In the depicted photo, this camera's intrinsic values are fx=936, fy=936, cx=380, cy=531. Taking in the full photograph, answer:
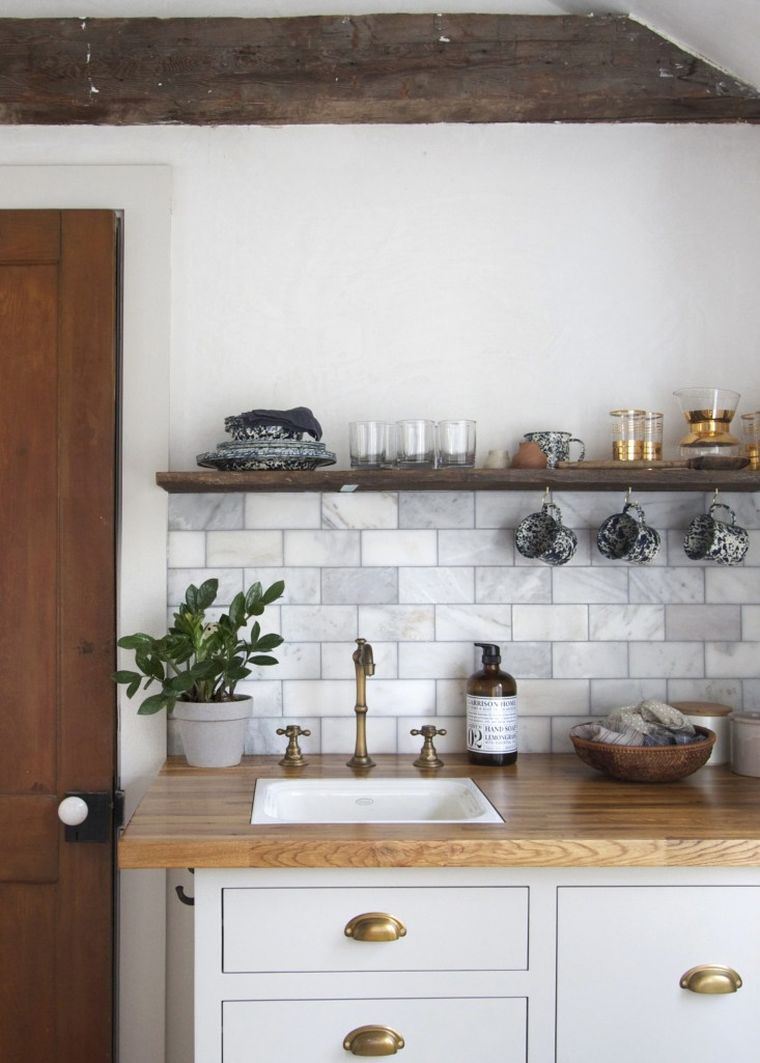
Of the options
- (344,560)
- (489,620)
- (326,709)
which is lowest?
(326,709)

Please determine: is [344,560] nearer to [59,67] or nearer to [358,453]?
[358,453]

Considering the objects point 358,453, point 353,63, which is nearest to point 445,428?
point 358,453

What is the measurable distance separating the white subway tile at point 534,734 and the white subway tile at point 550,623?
20cm

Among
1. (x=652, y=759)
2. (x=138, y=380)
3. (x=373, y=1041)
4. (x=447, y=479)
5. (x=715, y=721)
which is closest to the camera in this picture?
(x=373, y=1041)

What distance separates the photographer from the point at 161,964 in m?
2.20

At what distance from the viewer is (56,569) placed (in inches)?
88.4

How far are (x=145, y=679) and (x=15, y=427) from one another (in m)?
0.68

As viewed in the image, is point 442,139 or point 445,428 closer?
point 445,428

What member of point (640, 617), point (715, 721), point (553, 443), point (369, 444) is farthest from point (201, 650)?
point (715, 721)

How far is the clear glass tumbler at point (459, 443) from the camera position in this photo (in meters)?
2.14

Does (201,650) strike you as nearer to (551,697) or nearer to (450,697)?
(450,697)

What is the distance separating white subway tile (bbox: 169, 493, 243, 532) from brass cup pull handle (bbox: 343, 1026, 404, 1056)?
1157 mm

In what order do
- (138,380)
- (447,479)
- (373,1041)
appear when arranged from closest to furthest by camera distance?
(373,1041)
(447,479)
(138,380)

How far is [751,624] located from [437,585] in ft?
2.60
